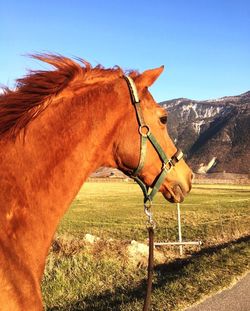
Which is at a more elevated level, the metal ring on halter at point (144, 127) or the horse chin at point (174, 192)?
the metal ring on halter at point (144, 127)

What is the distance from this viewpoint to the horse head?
3504mm

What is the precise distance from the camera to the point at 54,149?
3.22m

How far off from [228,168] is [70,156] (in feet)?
659

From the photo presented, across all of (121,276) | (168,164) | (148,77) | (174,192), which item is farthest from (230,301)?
(148,77)

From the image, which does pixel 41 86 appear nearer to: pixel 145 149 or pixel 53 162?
pixel 53 162

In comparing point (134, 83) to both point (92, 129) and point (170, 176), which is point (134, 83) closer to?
point (92, 129)

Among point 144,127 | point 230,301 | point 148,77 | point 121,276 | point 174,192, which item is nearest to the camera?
point 144,127

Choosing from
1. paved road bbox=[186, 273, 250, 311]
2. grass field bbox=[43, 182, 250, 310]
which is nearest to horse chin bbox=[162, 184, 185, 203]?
grass field bbox=[43, 182, 250, 310]

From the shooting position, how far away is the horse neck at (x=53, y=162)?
3012 mm

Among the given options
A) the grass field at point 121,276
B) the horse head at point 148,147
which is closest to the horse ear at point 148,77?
the horse head at point 148,147

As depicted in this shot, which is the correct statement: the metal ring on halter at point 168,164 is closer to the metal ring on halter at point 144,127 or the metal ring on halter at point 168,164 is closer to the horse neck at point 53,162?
the metal ring on halter at point 144,127

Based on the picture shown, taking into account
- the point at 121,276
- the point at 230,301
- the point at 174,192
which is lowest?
the point at 121,276

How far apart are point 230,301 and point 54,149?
18.0ft

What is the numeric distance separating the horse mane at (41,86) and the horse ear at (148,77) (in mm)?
175
